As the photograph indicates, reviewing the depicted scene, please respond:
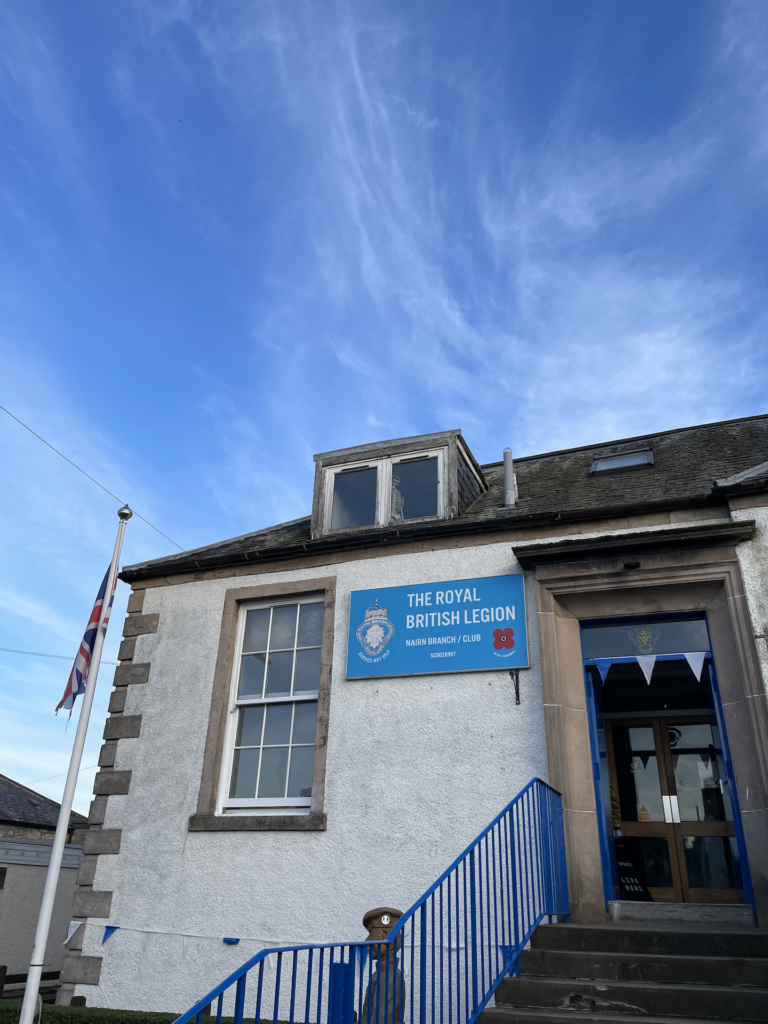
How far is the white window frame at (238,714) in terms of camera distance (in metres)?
8.07

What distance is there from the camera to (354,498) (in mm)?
9711

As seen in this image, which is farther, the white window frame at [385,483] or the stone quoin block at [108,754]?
the white window frame at [385,483]

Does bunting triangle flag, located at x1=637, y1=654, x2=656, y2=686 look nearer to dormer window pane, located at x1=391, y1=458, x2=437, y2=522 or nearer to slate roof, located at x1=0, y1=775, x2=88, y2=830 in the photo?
dormer window pane, located at x1=391, y1=458, x2=437, y2=522

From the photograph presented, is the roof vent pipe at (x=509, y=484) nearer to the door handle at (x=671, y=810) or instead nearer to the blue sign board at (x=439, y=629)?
the blue sign board at (x=439, y=629)

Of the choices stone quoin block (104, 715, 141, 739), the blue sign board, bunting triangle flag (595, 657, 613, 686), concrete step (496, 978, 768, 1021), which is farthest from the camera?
stone quoin block (104, 715, 141, 739)

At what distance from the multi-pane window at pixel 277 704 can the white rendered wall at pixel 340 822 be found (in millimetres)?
387

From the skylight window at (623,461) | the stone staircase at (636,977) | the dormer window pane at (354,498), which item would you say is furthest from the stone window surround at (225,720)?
the skylight window at (623,461)

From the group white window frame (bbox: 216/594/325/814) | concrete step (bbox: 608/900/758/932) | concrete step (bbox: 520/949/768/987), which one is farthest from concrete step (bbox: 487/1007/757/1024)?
white window frame (bbox: 216/594/325/814)

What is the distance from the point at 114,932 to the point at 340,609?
383 cm

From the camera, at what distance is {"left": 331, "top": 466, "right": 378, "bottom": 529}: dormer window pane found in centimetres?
951

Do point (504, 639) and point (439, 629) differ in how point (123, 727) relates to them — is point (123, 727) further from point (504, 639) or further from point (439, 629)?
point (504, 639)

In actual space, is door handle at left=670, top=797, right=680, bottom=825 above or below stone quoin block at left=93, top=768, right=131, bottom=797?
below

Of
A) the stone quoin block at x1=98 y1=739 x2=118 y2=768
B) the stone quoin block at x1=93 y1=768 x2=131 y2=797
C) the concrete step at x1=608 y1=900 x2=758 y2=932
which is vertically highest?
the stone quoin block at x1=98 y1=739 x2=118 y2=768

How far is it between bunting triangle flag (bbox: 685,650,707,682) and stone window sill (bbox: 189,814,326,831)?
3.59 meters
